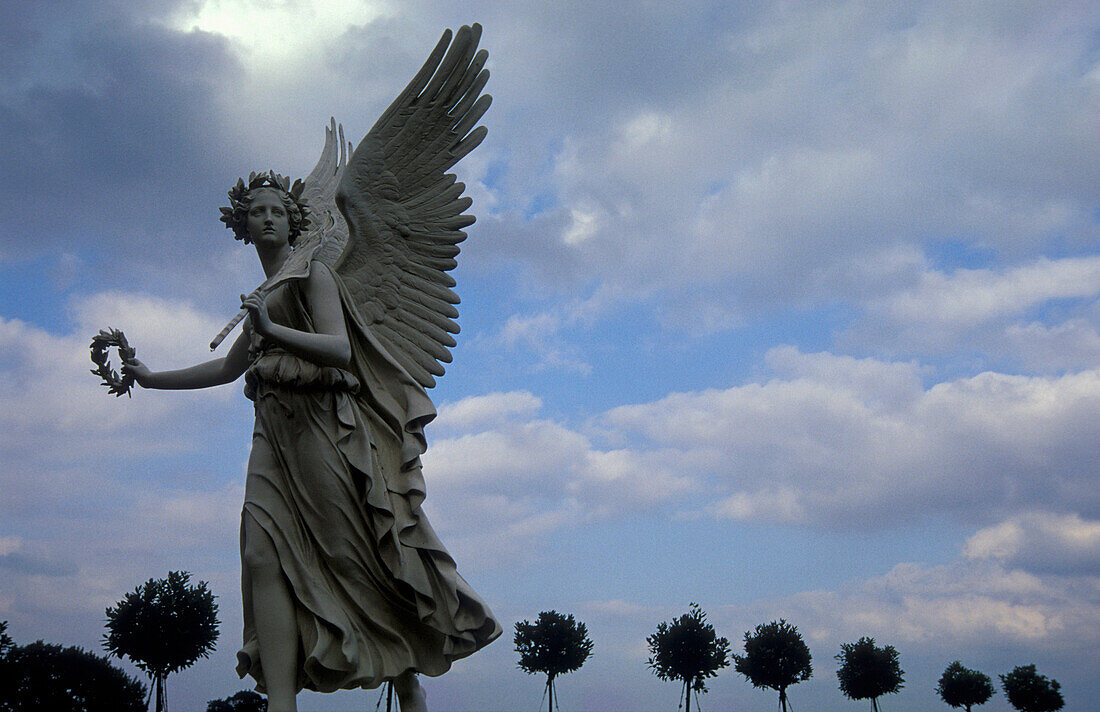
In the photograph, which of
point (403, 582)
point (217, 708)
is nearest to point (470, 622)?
point (403, 582)

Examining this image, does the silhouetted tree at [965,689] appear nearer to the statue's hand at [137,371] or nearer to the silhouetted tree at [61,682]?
the silhouetted tree at [61,682]

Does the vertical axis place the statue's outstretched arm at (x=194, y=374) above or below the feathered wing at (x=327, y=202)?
below

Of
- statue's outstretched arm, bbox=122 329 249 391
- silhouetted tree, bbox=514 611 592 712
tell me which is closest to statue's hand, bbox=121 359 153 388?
statue's outstretched arm, bbox=122 329 249 391

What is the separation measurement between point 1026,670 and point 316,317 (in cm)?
4371

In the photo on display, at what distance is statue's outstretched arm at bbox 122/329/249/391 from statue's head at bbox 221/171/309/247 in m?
0.79

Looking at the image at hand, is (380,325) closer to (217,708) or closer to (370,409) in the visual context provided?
(370,409)

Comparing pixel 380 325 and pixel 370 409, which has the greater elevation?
pixel 380 325

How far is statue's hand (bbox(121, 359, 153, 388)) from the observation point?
641 centimetres

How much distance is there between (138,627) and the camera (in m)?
25.2

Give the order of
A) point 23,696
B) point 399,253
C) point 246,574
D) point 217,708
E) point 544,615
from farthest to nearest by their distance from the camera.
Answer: point 544,615 < point 217,708 < point 23,696 < point 399,253 < point 246,574

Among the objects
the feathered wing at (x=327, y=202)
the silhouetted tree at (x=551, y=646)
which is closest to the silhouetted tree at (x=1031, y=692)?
the silhouetted tree at (x=551, y=646)

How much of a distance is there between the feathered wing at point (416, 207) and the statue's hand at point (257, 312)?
47.1 inches

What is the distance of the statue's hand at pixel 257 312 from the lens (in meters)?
5.33

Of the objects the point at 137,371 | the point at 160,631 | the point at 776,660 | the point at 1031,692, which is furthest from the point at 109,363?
the point at 1031,692
